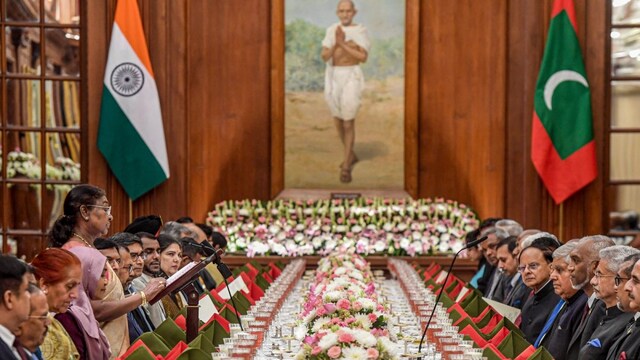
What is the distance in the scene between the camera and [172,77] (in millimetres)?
12391

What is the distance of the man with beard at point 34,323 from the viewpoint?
3.67 meters

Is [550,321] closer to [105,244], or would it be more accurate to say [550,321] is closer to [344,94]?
[105,244]

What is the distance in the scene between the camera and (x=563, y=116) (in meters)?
12.1

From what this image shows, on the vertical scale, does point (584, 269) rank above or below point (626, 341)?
above

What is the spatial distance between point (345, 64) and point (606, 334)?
799 cm

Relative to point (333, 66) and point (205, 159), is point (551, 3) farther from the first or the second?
point (205, 159)

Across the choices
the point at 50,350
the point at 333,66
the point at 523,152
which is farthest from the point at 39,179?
the point at 50,350

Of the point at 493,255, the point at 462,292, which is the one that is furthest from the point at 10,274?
the point at 493,255

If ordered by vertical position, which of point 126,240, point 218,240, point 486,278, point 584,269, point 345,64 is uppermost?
point 345,64

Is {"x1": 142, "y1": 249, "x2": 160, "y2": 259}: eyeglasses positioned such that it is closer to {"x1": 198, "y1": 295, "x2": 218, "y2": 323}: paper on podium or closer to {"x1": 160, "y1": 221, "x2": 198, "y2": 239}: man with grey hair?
{"x1": 198, "y1": 295, "x2": 218, "y2": 323}: paper on podium

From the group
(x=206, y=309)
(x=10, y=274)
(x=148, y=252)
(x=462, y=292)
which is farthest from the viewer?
(x=462, y=292)

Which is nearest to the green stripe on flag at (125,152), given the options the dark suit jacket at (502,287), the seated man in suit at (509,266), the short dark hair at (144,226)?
the short dark hair at (144,226)

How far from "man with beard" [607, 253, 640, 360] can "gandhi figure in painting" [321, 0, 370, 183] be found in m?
8.00

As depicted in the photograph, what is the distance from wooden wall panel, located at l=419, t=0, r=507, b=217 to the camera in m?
12.8
